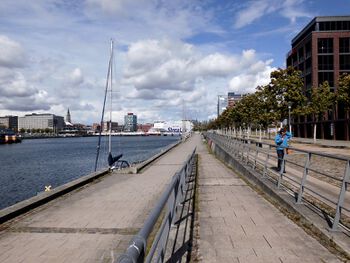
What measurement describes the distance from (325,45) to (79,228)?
63183 millimetres

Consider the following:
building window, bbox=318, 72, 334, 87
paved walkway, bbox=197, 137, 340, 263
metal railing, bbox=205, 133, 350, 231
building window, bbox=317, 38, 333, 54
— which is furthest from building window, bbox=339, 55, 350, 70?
paved walkway, bbox=197, 137, 340, 263

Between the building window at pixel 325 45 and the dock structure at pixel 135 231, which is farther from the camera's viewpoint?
the building window at pixel 325 45

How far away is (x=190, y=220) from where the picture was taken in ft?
24.4

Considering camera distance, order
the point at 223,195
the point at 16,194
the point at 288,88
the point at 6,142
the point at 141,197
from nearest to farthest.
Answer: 1. the point at 223,195
2. the point at 141,197
3. the point at 16,194
4. the point at 288,88
5. the point at 6,142

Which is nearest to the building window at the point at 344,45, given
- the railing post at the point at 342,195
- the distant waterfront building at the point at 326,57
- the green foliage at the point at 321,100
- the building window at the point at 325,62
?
the distant waterfront building at the point at 326,57

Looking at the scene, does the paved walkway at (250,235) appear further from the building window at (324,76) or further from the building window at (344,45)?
the building window at (344,45)

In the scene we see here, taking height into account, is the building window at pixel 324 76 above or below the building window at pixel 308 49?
below

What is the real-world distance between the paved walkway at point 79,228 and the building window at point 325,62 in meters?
57.1

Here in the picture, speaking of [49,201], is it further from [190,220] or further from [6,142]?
[6,142]

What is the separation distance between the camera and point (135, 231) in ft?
23.8

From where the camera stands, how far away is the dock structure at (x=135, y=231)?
17.8 ft

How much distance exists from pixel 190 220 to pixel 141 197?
4.17 m

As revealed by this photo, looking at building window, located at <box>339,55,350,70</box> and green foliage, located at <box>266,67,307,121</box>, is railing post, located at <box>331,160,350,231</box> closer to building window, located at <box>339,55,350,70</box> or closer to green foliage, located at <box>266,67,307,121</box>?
green foliage, located at <box>266,67,307,121</box>

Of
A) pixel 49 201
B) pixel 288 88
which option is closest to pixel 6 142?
pixel 288 88
